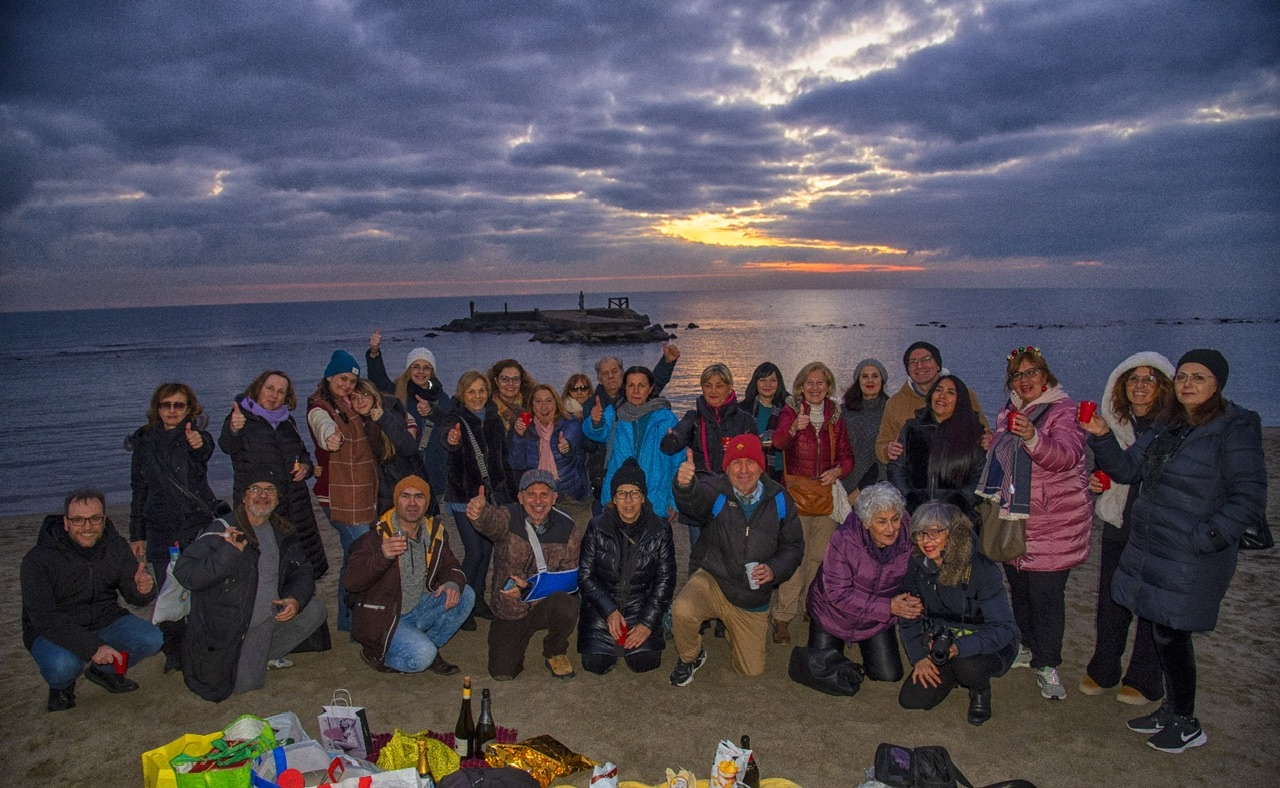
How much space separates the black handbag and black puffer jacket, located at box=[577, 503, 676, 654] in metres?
1.13

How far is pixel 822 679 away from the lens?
17.5 feet

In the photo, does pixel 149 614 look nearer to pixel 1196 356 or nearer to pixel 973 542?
pixel 973 542

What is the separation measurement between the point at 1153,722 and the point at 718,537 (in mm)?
3159

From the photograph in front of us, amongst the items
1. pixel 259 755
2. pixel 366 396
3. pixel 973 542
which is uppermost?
pixel 366 396

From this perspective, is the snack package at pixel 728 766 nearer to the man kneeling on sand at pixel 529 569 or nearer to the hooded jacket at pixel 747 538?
the hooded jacket at pixel 747 538

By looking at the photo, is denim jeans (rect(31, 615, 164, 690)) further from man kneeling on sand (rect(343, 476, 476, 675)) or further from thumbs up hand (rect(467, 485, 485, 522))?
thumbs up hand (rect(467, 485, 485, 522))

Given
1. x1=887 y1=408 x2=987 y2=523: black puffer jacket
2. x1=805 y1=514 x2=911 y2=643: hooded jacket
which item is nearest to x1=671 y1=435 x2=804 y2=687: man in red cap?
x1=805 y1=514 x2=911 y2=643: hooded jacket

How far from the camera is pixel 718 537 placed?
19.4ft

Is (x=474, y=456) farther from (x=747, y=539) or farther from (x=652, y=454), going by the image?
(x=747, y=539)

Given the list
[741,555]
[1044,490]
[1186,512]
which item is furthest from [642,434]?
[1186,512]

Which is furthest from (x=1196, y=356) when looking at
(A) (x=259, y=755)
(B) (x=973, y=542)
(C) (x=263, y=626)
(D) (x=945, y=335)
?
(D) (x=945, y=335)

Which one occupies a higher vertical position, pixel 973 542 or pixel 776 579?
pixel 973 542

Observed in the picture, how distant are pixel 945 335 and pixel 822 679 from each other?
7954 cm

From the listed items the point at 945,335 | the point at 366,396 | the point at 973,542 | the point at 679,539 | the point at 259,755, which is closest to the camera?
the point at 259,755
